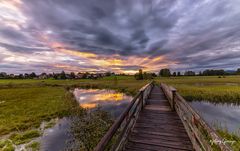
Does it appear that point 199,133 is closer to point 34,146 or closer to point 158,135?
point 158,135

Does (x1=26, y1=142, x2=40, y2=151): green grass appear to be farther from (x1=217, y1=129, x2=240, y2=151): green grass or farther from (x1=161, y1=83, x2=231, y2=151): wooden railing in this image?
(x1=217, y1=129, x2=240, y2=151): green grass

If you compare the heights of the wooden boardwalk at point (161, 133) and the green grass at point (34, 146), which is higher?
the wooden boardwalk at point (161, 133)

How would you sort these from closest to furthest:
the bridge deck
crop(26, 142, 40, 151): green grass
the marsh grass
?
the bridge deck, the marsh grass, crop(26, 142, 40, 151): green grass

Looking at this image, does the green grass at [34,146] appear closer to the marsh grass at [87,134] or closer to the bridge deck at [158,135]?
the marsh grass at [87,134]

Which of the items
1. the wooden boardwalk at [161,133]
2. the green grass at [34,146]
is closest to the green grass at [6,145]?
the green grass at [34,146]

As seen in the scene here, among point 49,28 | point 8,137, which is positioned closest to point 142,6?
point 49,28

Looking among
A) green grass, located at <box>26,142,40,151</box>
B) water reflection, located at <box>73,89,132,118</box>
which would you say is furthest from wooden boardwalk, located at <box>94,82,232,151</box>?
water reflection, located at <box>73,89,132,118</box>

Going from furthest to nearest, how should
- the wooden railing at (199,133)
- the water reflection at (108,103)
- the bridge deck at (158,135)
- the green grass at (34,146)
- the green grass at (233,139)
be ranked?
the water reflection at (108,103)
the green grass at (34,146)
the green grass at (233,139)
the bridge deck at (158,135)
the wooden railing at (199,133)

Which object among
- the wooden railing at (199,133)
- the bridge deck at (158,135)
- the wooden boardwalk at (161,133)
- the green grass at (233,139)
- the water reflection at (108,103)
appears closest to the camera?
the wooden railing at (199,133)

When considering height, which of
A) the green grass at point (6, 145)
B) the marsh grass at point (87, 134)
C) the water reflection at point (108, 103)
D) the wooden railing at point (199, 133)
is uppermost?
the wooden railing at point (199, 133)

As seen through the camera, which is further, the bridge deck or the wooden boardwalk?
the bridge deck

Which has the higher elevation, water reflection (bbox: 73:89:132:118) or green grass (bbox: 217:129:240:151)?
green grass (bbox: 217:129:240:151)

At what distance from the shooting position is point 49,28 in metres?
14.1

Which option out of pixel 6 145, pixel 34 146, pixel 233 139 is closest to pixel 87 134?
pixel 34 146
